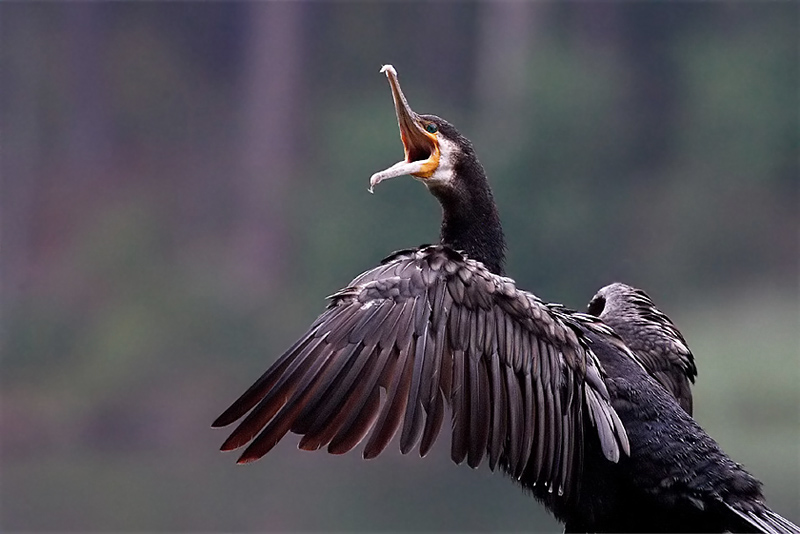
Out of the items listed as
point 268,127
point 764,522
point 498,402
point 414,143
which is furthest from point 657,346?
point 268,127

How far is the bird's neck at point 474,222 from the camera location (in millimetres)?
6133

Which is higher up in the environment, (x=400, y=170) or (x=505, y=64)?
(x=505, y=64)

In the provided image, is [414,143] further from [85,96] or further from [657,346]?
[85,96]

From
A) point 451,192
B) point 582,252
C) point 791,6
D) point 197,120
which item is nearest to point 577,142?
point 582,252

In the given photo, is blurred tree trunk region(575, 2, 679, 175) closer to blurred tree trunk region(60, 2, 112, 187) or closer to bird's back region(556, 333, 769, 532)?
blurred tree trunk region(60, 2, 112, 187)

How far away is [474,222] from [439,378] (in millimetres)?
1250

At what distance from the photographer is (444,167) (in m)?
6.20

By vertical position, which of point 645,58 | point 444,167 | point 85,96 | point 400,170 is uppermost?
point 645,58

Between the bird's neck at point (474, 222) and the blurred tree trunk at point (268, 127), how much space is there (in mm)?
15101

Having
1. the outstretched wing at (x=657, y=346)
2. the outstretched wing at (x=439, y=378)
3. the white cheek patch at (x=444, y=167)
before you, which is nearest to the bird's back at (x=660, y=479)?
the outstretched wing at (x=439, y=378)

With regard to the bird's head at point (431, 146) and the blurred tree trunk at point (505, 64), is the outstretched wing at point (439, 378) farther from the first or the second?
the blurred tree trunk at point (505, 64)

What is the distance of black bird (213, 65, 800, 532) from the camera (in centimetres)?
496

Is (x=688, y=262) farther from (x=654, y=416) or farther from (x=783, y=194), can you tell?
(x=654, y=416)

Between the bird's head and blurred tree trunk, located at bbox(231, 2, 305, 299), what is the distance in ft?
49.2
